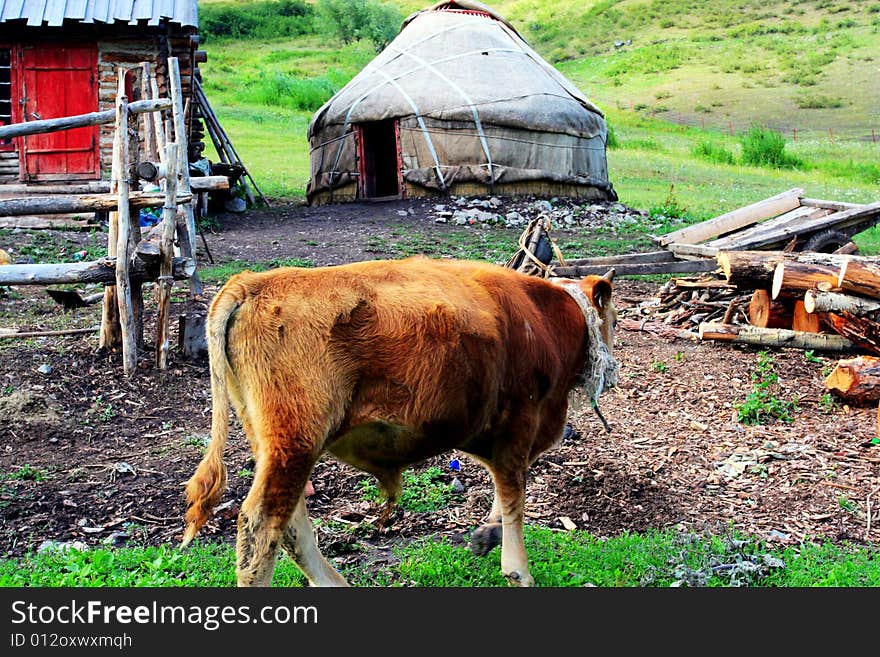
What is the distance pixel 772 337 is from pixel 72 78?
12.4 m

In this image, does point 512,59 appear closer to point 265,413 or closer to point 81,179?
point 81,179

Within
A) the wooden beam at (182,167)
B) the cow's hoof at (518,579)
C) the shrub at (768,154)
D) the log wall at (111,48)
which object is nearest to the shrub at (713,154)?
the shrub at (768,154)

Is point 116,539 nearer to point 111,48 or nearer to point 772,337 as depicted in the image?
point 772,337

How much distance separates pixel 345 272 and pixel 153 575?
1.61 m

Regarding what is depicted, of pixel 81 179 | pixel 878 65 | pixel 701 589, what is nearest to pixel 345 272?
pixel 701 589

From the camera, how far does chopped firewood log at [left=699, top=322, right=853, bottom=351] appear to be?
8117 millimetres

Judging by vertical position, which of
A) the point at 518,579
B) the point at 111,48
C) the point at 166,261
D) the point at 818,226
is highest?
the point at 111,48

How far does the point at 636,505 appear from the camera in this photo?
521 cm

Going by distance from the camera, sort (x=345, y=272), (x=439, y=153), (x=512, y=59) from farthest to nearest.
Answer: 1. (x=512, y=59)
2. (x=439, y=153)
3. (x=345, y=272)

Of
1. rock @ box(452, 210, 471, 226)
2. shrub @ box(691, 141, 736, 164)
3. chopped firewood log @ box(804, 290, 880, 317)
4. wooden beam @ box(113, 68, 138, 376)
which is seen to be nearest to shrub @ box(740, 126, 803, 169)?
shrub @ box(691, 141, 736, 164)

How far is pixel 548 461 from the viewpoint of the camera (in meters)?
5.84

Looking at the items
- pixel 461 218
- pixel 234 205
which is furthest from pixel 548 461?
pixel 234 205

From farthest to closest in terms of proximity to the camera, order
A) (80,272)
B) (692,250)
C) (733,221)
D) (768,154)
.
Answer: (768,154), (733,221), (692,250), (80,272)

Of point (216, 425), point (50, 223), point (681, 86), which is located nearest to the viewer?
point (216, 425)
